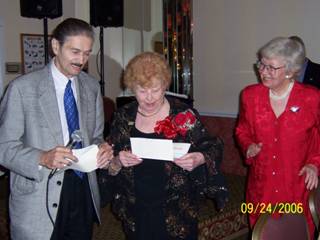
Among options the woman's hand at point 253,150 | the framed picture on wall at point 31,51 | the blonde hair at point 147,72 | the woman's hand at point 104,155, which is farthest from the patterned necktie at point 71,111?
the framed picture on wall at point 31,51

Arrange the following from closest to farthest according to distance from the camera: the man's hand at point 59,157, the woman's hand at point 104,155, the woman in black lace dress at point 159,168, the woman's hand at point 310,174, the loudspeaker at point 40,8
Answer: the man's hand at point 59,157
the woman's hand at point 104,155
the woman in black lace dress at point 159,168
the woman's hand at point 310,174
the loudspeaker at point 40,8

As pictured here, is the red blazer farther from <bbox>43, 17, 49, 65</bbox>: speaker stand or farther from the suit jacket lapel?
<bbox>43, 17, 49, 65</bbox>: speaker stand

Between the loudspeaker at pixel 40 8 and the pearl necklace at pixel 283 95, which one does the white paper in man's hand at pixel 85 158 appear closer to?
the pearl necklace at pixel 283 95

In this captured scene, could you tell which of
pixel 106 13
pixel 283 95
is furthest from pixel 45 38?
pixel 283 95

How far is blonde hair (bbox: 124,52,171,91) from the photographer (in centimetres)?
198

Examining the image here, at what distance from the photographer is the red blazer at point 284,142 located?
2529mm

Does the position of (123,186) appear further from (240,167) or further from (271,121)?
(240,167)

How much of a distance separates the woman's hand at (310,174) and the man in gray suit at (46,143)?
1.20 m

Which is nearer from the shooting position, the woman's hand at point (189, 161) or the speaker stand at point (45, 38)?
the woman's hand at point (189, 161)

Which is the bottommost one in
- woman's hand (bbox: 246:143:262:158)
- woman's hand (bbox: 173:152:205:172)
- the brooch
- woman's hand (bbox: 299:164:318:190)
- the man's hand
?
woman's hand (bbox: 299:164:318:190)

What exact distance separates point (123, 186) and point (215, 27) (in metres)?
4.11

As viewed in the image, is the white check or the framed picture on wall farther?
the framed picture on wall

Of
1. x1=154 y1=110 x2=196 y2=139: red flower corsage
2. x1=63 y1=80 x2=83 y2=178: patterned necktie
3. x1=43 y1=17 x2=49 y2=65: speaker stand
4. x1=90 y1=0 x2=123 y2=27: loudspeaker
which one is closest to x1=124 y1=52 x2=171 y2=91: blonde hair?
x1=154 y1=110 x2=196 y2=139: red flower corsage
